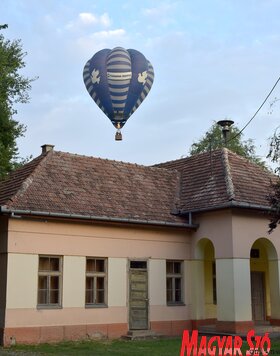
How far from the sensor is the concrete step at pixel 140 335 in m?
17.3

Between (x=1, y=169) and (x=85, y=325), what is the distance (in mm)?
6673

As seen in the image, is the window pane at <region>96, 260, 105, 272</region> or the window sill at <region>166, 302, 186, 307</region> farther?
the window sill at <region>166, 302, 186, 307</region>

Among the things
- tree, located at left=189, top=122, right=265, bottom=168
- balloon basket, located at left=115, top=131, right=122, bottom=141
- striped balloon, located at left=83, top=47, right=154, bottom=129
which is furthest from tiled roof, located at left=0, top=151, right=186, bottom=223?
tree, located at left=189, top=122, right=265, bottom=168

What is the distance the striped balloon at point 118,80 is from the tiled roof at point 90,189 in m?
2.58

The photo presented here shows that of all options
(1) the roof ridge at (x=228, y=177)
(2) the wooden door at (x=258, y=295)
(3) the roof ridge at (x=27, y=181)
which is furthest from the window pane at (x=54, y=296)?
(2) the wooden door at (x=258, y=295)

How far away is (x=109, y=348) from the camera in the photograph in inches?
595

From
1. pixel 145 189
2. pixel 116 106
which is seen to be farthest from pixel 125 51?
pixel 145 189

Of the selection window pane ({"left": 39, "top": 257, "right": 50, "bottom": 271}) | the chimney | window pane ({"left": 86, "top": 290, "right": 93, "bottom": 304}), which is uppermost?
the chimney

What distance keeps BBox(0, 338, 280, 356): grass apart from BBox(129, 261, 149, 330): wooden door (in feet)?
3.58

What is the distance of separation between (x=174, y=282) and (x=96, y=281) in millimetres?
2925

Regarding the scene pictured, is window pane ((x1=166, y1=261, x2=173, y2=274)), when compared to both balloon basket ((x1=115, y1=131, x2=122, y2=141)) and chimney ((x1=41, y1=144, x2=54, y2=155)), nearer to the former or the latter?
balloon basket ((x1=115, y1=131, x2=122, y2=141))

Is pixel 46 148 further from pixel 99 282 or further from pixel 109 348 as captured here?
pixel 109 348

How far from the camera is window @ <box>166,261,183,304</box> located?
18922mm

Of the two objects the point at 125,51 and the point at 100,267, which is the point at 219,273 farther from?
the point at 125,51
